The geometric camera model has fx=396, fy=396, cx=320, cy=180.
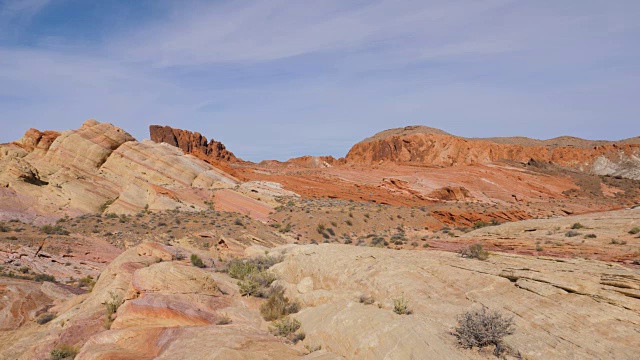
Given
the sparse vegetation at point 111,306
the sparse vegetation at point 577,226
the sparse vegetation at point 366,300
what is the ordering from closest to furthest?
the sparse vegetation at point 366,300
the sparse vegetation at point 111,306
the sparse vegetation at point 577,226

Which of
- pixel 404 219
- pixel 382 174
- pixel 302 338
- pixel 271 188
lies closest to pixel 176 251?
pixel 302 338

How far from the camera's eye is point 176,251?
666 inches

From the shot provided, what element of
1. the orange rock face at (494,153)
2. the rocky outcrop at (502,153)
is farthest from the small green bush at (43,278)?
the orange rock face at (494,153)

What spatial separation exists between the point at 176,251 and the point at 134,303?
6713mm

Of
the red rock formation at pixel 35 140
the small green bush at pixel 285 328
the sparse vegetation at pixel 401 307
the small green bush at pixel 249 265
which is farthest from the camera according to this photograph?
the red rock formation at pixel 35 140

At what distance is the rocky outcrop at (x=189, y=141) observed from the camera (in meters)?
109

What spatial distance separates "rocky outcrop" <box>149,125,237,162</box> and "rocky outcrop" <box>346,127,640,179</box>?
137ft

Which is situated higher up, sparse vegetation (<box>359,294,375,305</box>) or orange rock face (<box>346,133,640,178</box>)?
orange rock face (<box>346,133,640,178</box>)

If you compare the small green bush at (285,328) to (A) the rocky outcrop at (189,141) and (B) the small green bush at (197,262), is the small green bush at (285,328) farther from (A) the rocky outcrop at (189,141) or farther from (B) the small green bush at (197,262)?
(A) the rocky outcrop at (189,141)

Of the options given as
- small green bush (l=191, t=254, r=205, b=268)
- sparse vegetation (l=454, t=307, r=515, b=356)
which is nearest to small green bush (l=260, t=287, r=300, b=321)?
small green bush (l=191, t=254, r=205, b=268)

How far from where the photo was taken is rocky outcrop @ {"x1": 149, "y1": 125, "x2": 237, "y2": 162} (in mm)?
109375

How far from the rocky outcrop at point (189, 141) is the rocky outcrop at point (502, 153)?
41.8 meters

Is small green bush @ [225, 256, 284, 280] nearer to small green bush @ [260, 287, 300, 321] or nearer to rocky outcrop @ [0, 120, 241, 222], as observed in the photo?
small green bush @ [260, 287, 300, 321]

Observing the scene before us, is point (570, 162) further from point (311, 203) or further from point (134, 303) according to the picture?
point (134, 303)
